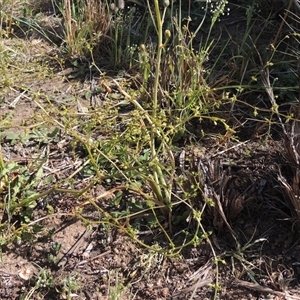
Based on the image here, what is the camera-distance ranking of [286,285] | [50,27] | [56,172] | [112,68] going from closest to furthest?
[286,285] → [56,172] → [112,68] → [50,27]

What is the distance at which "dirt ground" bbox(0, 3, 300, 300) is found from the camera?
2.27 meters

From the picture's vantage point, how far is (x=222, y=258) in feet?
7.64

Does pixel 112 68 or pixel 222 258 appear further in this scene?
pixel 112 68

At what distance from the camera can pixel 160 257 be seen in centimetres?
235

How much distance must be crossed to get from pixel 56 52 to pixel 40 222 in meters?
1.32

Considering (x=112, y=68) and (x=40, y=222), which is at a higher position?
(x=112, y=68)

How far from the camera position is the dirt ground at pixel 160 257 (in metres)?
2.27

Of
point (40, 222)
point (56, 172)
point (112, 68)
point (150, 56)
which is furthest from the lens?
point (112, 68)

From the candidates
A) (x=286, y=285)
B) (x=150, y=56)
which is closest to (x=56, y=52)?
(x=150, y=56)

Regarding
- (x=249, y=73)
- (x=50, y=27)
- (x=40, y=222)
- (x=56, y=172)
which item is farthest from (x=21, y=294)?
(x=50, y=27)

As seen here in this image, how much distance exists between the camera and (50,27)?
3678mm

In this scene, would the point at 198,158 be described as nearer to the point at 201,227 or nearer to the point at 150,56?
the point at 201,227

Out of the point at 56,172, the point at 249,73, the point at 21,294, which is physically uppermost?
the point at 249,73

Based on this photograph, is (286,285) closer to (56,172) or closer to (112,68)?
(56,172)
